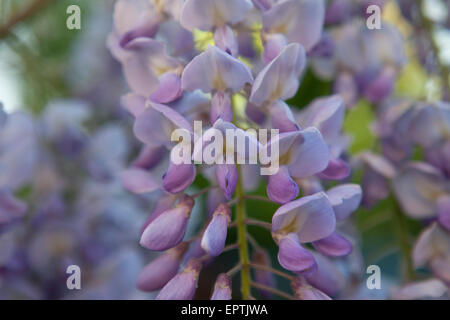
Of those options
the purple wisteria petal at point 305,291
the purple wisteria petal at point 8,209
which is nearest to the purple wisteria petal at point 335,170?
the purple wisteria petal at point 305,291

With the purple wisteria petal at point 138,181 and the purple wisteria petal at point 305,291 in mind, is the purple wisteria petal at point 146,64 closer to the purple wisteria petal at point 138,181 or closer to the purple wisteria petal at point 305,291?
the purple wisteria petal at point 138,181

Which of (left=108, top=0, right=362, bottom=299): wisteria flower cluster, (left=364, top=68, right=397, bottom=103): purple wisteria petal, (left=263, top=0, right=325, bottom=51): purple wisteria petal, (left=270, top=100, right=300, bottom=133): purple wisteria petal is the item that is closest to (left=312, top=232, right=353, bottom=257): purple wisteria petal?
(left=108, top=0, right=362, bottom=299): wisteria flower cluster

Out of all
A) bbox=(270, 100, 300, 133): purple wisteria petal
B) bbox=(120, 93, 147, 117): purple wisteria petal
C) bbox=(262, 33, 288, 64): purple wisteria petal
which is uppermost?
bbox=(262, 33, 288, 64): purple wisteria petal

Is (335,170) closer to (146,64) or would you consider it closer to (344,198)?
(344,198)

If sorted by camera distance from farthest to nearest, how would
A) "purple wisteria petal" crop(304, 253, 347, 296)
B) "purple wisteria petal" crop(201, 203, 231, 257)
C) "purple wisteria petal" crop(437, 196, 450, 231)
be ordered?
"purple wisteria petal" crop(437, 196, 450, 231) < "purple wisteria petal" crop(304, 253, 347, 296) < "purple wisteria petal" crop(201, 203, 231, 257)

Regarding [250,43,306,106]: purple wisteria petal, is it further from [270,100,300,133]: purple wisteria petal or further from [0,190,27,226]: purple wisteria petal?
[0,190,27,226]: purple wisteria petal
